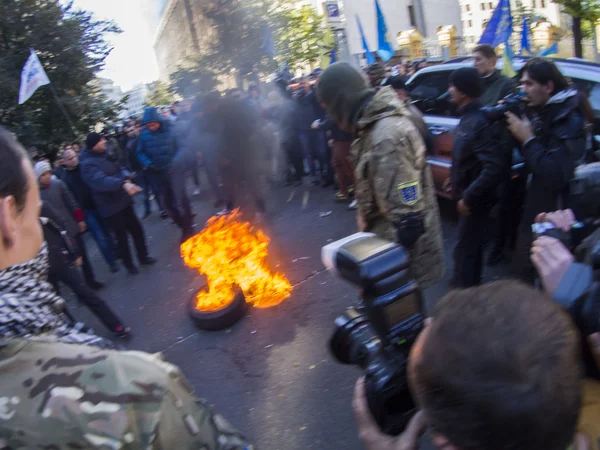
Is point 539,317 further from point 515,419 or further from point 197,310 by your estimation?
point 197,310

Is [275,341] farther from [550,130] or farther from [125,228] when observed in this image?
[125,228]

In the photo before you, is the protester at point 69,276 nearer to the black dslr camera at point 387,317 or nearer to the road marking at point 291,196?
the black dslr camera at point 387,317

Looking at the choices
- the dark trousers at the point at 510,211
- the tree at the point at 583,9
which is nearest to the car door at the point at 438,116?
the dark trousers at the point at 510,211

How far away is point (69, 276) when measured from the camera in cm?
430

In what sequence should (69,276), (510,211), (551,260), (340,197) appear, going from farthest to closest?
(340,197)
(510,211)
(69,276)
(551,260)

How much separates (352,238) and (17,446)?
0.94 meters

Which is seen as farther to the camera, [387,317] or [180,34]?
[180,34]

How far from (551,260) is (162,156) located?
6366 millimetres

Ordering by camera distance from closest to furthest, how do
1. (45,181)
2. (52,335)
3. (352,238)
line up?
(52,335), (352,238), (45,181)

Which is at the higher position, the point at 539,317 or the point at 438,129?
the point at 539,317

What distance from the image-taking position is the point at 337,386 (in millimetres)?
3338

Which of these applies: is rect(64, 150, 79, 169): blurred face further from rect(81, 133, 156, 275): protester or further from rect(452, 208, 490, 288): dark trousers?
rect(452, 208, 490, 288): dark trousers

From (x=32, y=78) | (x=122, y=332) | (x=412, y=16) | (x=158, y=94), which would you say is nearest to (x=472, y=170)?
(x=122, y=332)

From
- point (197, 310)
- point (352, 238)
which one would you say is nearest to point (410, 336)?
point (352, 238)
